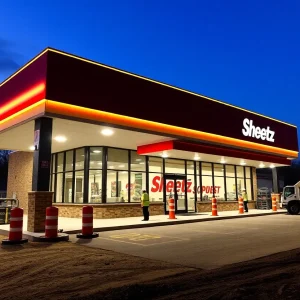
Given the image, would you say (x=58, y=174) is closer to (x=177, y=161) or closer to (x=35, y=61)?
(x=177, y=161)

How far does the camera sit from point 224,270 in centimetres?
671

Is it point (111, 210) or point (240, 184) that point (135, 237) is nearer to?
point (111, 210)

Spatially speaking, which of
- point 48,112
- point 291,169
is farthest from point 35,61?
point 291,169

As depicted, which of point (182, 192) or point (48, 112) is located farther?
point (182, 192)

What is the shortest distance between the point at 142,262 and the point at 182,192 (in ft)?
57.0

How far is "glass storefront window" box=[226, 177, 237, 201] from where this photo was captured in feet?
94.2

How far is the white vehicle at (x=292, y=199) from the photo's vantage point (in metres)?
24.8

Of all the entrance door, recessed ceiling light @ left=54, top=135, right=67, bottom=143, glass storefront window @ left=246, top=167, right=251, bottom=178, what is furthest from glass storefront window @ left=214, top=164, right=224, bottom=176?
recessed ceiling light @ left=54, top=135, right=67, bottom=143

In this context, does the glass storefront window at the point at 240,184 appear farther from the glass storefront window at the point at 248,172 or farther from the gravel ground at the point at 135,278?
the gravel ground at the point at 135,278

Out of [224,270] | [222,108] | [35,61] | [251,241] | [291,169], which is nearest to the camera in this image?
[224,270]

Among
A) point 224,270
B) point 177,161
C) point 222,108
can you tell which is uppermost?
point 222,108

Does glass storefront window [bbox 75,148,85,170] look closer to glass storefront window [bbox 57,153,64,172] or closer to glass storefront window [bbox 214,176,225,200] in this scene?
glass storefront window [bbox 57,153,64,172]

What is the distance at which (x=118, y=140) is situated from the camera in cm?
1914

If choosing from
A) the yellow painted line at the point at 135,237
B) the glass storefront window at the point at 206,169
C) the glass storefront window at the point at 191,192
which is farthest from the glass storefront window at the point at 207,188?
the yellow painted line at the point at 135,237
